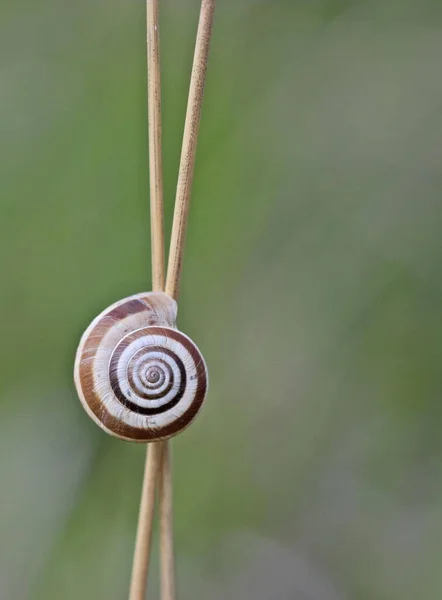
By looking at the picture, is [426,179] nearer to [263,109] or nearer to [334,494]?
[263,109]

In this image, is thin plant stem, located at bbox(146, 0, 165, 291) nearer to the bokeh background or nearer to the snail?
the snail

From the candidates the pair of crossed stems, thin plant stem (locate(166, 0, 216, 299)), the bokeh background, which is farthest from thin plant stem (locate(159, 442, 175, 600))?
the bokeh background

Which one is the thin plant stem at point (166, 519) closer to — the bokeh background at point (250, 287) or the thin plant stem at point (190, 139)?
the thin plant stem at point (190, 139)

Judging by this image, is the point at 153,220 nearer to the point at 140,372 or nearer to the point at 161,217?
the point at 161,217

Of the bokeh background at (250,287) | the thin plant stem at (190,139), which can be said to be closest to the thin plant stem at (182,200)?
the thin plant stem at (190,139)

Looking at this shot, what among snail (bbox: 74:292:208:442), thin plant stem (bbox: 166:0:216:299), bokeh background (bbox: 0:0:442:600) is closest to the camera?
thin plant stem (bbox: 166:0:216:299)

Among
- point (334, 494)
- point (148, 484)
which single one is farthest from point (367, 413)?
point (148, 484)
